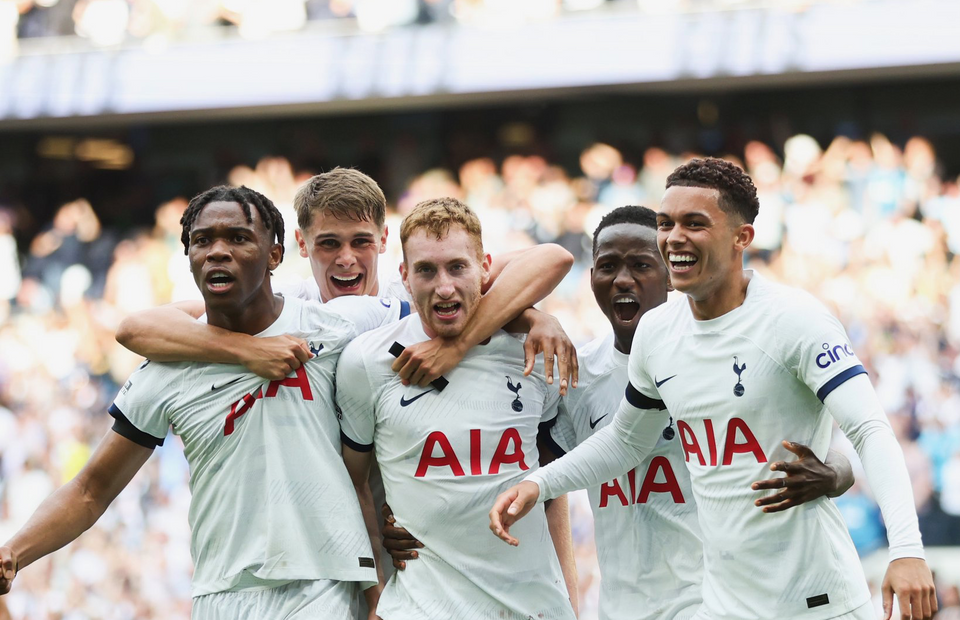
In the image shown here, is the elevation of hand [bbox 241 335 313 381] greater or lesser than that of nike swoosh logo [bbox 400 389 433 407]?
greater

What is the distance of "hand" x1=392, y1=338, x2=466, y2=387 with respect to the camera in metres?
3.63

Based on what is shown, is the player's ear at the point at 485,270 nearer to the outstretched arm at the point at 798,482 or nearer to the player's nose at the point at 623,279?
the player's nose at the point at 623,279

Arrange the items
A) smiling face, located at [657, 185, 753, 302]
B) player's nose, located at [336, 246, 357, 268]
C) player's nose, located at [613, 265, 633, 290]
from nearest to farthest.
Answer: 1. smiling face, located at [657, 185, 753, 302]
2. player's nose, located at [613, 265, 633, 290]
3. player's nose, located at [336, 246, 357, 268]

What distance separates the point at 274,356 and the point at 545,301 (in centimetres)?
759

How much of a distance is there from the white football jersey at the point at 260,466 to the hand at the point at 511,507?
53 cm

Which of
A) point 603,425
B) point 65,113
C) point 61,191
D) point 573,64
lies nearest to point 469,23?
point 573,64

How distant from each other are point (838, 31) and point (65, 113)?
8892 mm

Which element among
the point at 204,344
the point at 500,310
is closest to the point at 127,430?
the point at 204,344

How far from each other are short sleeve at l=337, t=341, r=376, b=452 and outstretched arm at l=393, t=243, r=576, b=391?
120mm

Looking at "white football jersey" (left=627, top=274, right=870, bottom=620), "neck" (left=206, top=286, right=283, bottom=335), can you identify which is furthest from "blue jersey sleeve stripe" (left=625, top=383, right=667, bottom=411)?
"neck" (left=206, top=286, right=283, bottom=335)

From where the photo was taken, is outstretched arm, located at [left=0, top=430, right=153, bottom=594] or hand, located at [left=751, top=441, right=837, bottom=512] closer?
hand, located at [left=751, top=441, right=837, bottom=512]

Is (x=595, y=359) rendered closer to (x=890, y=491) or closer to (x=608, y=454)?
(x=608, y=454)

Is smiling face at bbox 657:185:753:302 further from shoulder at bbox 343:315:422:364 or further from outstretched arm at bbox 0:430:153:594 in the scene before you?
outstretched arm at bbox 0:430:153:594

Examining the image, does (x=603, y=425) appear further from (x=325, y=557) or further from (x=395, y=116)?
(x=395, y=116)
